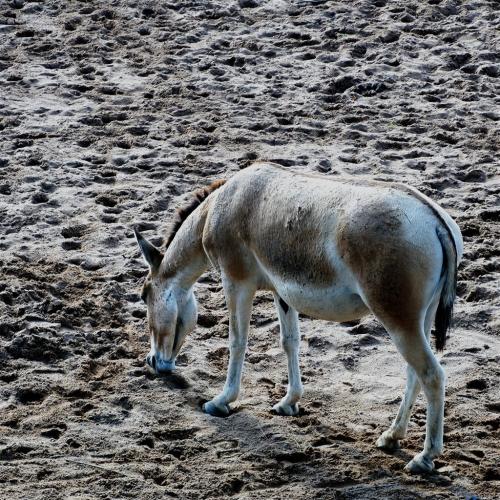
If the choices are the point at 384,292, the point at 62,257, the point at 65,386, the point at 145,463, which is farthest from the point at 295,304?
the point at 62,257

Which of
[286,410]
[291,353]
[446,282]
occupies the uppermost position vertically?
[446,282]

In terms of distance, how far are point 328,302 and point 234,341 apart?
1.05 metres

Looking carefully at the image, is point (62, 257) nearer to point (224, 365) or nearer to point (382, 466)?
point (224, 365)

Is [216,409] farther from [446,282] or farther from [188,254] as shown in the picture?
[446,282]

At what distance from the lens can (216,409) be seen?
773 cm

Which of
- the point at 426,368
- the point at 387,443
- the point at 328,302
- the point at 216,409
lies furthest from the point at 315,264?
the point at 216,409

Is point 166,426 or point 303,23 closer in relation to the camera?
point 166,426

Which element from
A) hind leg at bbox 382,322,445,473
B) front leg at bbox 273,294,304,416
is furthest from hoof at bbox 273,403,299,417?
hind leg at bbox 382,322,445,473

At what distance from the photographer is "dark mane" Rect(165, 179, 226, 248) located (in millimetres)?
8148

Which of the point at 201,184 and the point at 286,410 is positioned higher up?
the point at 286,410

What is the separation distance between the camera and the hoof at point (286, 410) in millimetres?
7754

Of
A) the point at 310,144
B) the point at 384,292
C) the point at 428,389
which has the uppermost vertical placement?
the point at 384,292

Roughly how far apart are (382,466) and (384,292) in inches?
44.4

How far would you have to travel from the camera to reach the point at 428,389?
6.61 m
